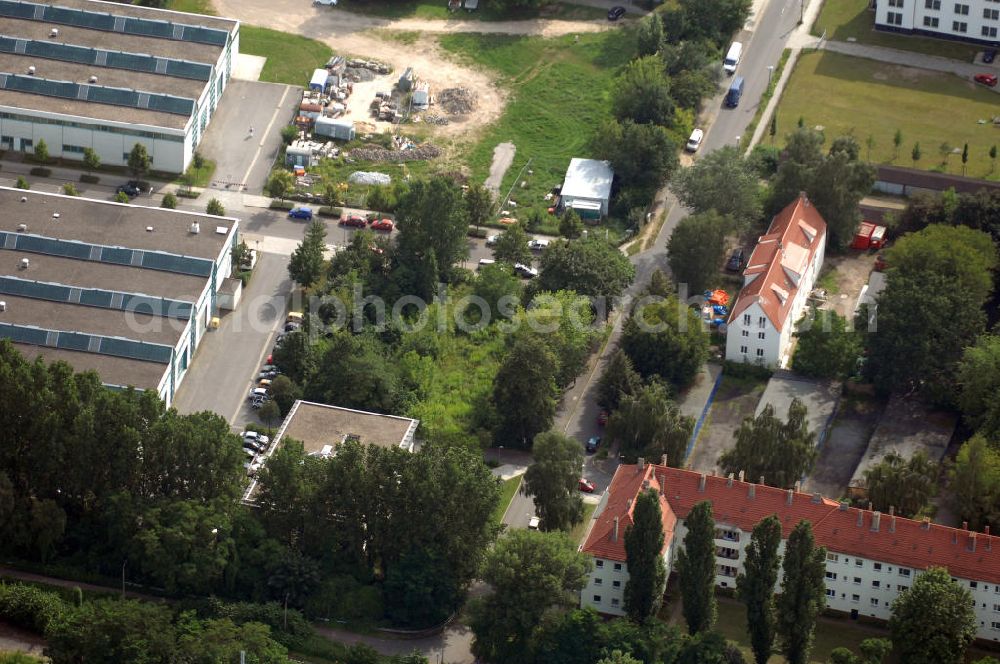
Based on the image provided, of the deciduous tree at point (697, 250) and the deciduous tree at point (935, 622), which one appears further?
the deciduous tree at point (697, 250)

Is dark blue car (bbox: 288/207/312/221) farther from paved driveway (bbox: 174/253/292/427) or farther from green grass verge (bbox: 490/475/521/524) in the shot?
green grass verge (bbox: 490/475/521/524)

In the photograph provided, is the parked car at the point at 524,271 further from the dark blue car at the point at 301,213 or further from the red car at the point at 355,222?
the dark blue car at the point at 301,213

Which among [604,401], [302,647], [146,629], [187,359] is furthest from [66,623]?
[604,401]

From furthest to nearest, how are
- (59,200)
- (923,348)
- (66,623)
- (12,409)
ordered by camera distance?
1. (59,200)
2. (923,348)
3. (12,409)
4. (66,623)

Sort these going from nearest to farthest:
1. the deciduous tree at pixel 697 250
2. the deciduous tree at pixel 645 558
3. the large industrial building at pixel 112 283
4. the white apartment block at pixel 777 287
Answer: the deciduous tree at pixel 645 558 < the large industrial building at pixel 112 283 < the white apartment block at pixel 777 287 < the deciduous tree at pixel 697 250

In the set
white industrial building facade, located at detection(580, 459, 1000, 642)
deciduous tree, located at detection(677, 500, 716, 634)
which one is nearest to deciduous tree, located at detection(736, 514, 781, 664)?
deciduous tree, located at detection(677, 500, 716, 634)

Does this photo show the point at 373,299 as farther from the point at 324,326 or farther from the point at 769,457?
the point at 769,457

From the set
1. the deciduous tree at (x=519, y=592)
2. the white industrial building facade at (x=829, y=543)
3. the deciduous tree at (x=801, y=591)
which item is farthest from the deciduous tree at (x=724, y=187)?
the deciduous tree at (x=519, y=592)
